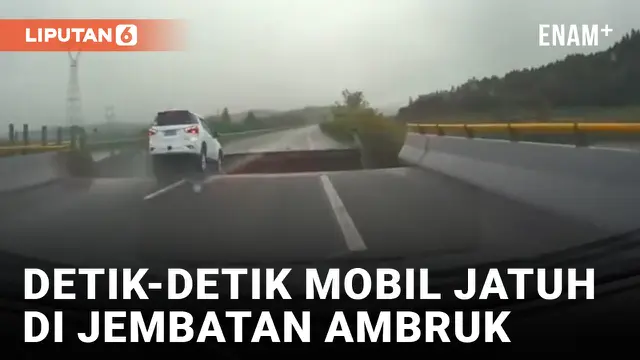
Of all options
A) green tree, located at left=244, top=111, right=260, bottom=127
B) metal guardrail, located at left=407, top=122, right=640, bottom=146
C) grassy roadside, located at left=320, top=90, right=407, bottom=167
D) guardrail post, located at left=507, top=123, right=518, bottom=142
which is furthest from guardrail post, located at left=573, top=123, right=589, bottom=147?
green tree, located at left=244, top=111, right=260, bottom=127

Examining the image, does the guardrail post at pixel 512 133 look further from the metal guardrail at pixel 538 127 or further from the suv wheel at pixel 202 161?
the suv wheel at pixel 202 161

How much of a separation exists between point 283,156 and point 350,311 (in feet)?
2.17

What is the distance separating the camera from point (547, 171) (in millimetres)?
3762

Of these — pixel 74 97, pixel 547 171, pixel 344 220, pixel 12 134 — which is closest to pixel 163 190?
pixel 74 97

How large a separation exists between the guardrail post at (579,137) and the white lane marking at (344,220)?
93 centimetres

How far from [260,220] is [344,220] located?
0.33 meters

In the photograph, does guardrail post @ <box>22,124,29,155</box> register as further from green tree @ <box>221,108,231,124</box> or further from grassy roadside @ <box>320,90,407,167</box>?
grassy roadside @ <box>320,90,407,167</box>

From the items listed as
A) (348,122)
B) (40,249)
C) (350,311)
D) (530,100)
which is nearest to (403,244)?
(350,311)

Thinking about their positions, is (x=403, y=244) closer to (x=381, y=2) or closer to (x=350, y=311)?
(x=350, y=311)

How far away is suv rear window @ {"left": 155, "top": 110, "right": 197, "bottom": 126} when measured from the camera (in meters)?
3.27

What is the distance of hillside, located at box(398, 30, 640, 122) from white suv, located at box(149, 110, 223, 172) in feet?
2.35

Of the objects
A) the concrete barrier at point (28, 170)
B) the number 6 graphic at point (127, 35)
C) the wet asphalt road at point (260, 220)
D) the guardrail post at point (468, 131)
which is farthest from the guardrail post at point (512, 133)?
the concrete barrier at point (28, 170)

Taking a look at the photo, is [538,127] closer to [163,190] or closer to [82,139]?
[163,190]

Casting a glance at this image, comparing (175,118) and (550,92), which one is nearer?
(175,118)
